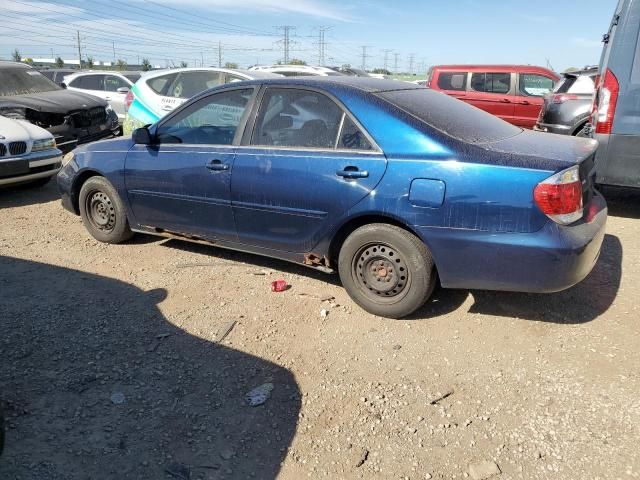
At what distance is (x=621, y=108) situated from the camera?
17.5ft

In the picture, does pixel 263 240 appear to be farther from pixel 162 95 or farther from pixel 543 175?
pixel 162 95

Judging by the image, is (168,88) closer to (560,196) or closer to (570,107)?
(570,107)

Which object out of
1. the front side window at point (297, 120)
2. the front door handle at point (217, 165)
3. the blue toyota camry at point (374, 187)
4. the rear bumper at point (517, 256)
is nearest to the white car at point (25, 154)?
the blue toyota camry at point (374, 187)

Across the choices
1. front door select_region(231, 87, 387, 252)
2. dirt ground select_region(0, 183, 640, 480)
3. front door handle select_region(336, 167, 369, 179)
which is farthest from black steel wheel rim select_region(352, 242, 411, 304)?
front door handle select_region(336, 167, 369, 179)

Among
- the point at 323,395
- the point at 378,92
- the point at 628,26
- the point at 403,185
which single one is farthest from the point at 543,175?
the point at 628,26

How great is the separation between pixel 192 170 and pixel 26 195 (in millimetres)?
4351

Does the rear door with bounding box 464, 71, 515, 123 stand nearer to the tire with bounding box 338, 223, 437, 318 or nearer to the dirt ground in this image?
the dirt ground

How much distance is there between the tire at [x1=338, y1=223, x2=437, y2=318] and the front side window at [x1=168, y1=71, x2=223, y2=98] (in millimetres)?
6097

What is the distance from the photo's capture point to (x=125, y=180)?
15.5ft

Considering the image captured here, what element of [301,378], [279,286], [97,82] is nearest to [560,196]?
[301,378]

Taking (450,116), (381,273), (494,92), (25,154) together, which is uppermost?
(494,92)

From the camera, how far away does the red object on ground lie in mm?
4199

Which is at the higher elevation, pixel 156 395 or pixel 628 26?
pixel 628 26

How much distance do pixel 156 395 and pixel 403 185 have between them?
1.93m
